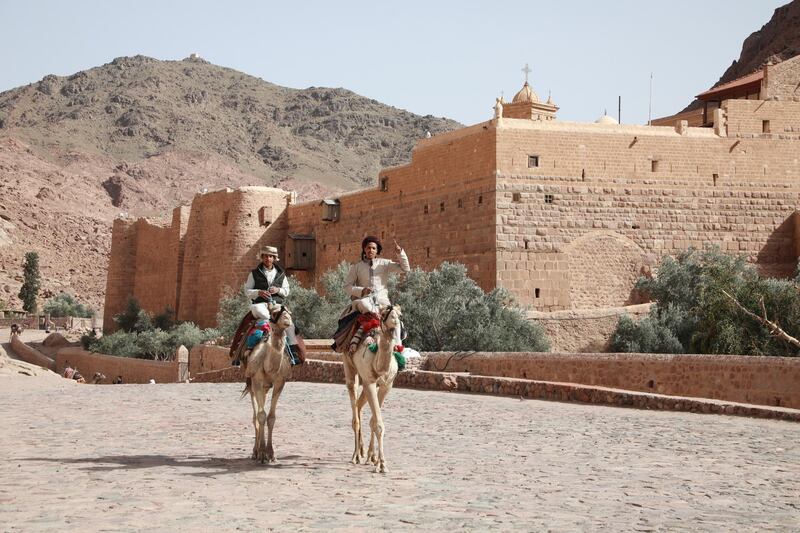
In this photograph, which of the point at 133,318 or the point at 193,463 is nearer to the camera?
the point at 193,463

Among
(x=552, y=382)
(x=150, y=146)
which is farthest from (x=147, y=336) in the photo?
(x=150, y=146)

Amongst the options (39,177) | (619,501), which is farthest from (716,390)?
(39,177)

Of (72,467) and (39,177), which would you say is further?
(39,177)

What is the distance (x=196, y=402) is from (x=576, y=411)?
442 centimetres

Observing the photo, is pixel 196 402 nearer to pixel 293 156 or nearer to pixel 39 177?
pixel 39 177

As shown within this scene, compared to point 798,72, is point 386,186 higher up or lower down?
lower down

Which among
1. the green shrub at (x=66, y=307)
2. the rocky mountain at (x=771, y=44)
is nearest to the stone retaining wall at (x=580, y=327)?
the rocky mountain at (x=771, y=44)

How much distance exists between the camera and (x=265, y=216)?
38344 mm

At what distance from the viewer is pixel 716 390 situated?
44.3ft

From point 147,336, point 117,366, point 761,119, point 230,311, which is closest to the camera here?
point 761,119

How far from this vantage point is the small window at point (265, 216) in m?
38.4

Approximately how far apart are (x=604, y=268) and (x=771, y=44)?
27.9m

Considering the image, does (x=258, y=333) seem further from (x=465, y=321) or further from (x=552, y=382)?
(x=465, y=321)

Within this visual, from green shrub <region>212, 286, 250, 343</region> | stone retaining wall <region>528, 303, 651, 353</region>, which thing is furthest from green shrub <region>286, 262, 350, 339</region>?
stone retaining wall <region>528, 303, 651, 353</region>
